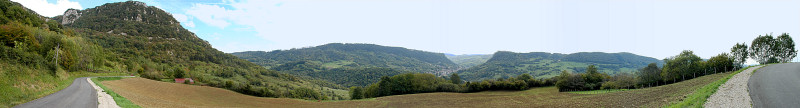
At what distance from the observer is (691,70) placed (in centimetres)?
4297

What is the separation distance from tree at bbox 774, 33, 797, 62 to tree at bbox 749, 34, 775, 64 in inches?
24.6

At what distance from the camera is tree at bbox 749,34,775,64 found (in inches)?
1953

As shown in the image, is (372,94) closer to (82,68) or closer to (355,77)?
(82,68)

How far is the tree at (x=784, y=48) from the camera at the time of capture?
48500 millimetres

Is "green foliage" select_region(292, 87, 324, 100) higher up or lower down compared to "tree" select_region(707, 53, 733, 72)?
lower down

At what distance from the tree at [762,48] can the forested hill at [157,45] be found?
93.5m

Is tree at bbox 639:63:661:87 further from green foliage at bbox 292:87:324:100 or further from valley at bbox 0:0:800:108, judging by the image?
green foliage at bbox 292:87:324:100

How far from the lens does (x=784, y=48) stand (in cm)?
4906

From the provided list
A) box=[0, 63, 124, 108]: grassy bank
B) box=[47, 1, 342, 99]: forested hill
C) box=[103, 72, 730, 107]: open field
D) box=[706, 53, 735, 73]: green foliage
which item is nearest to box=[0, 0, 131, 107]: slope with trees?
box=[0, 63, 124, 108]: grassy bank

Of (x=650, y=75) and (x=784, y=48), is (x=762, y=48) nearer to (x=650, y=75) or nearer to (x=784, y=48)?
(x=784, y=48)

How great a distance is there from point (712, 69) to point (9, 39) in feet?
285

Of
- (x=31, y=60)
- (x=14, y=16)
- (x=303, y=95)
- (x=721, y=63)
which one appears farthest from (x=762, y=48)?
(x=14, y=16)

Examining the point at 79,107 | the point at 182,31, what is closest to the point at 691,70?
the point at 79,107

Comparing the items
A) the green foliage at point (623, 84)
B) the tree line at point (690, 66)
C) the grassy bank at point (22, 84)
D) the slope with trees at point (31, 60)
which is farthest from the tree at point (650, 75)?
the slope with trees at point (31, 60)
